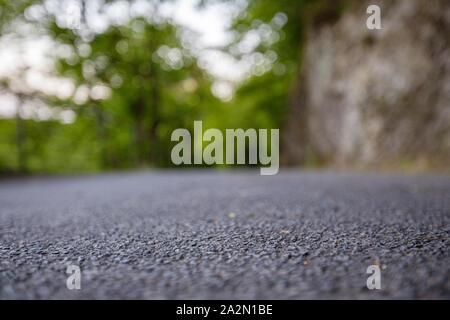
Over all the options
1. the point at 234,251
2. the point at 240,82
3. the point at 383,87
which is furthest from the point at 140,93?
the point at 234,251

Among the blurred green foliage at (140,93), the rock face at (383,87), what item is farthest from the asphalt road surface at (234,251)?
the blurred green foliage at (140,93)

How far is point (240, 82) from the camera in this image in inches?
571

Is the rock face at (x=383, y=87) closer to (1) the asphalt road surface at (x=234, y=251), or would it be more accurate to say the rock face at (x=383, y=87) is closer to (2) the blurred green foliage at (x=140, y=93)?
(2) the blurred green foliage at (x=140, y=93)

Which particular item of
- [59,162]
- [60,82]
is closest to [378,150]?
Result: [59,162]

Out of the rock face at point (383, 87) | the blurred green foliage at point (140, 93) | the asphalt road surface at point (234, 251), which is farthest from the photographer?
the blurred green foliage at point (140, 93)

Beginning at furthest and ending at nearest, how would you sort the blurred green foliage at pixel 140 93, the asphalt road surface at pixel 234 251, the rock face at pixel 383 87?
the blurred green foliage at pixel 140 93 → the rock face at pixel 383 87 → the asphalt road surface at pixel 234 251

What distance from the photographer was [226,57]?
14.0 metres

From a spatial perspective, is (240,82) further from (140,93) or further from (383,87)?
(383,87)

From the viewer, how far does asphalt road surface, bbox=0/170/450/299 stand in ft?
3.49

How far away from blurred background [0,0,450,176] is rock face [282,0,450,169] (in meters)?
0.03

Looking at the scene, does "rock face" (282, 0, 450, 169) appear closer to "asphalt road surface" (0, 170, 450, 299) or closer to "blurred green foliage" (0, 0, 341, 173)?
"blurred green foliage" (0, 0, 341, 173)

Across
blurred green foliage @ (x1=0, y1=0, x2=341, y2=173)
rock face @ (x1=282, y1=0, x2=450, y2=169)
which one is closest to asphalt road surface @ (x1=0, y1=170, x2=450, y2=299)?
rock face @ (x1=282, y1=0, x2=450, y2=169)

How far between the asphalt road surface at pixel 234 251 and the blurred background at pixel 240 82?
4.72 meters

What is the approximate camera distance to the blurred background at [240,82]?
637cm
